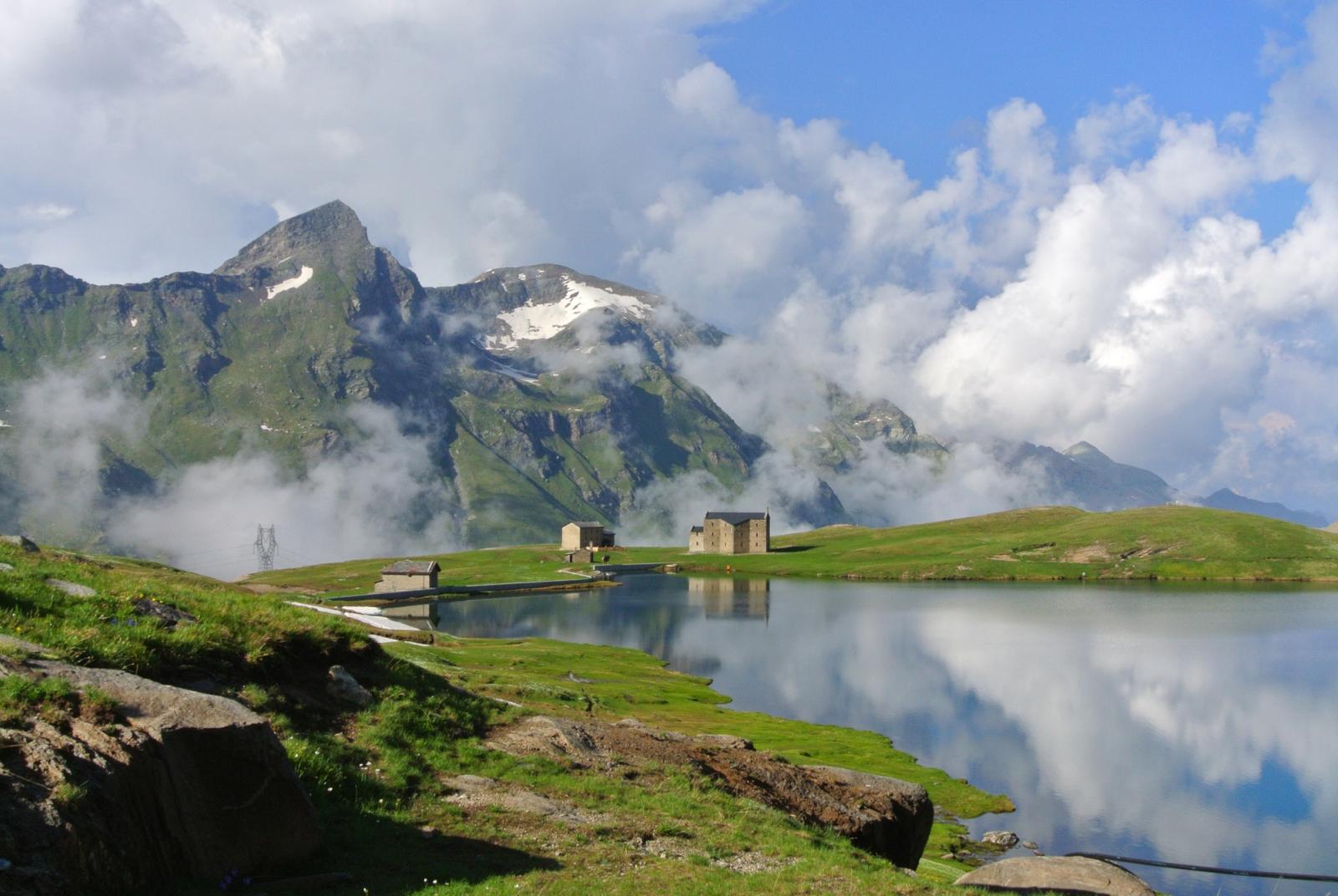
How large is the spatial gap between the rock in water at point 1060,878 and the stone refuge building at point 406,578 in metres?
181

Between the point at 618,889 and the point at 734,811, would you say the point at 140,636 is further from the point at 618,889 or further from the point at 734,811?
the point at 734,811

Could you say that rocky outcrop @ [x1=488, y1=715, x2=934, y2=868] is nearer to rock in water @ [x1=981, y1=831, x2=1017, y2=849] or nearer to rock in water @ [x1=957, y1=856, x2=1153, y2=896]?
rock in water @ [x1=957, y1=856, x2=1153, y2=896]

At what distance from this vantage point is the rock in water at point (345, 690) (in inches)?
967

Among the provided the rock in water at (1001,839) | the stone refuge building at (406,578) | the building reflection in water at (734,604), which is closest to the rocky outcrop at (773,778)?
the rock in water at (1001,839)

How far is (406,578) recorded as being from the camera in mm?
194500

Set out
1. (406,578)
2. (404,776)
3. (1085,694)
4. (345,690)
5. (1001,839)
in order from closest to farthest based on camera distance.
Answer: (404,776), (345,690), (1001,839), (1085,694), (406,578)

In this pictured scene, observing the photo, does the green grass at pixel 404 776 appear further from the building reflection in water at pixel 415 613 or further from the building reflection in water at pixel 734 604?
the building reflection in water at pixel 734 604

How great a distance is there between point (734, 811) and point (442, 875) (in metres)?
9.15

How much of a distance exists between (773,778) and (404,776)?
11.3 meters

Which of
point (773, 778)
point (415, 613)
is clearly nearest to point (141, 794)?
point (773, 778)

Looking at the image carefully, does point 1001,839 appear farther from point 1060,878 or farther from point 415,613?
point 415,613

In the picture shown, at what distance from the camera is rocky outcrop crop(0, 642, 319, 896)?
12.5 meters

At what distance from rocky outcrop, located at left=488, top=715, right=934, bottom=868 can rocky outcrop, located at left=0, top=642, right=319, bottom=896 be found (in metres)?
10.0

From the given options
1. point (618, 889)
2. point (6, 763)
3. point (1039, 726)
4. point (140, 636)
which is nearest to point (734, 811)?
point (618, 889)
